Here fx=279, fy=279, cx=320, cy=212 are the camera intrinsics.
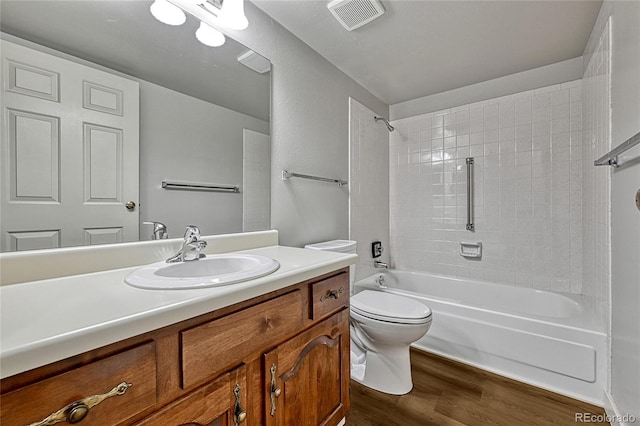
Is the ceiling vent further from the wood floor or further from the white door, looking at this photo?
the wood floor

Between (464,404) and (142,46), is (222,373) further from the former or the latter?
(464,404)

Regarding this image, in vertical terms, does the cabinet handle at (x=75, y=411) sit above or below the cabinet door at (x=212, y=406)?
above

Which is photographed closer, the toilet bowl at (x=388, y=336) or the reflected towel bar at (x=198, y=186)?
the reflected towel bar at (x=198, y=186)

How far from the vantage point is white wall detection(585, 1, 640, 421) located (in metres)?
1.10

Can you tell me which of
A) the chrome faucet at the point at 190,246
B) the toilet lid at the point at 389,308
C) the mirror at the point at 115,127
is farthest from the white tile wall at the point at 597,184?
the chrome faucet at the point at 190,246

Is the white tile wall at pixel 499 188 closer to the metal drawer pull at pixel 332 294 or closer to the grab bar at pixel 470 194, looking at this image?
the grab bar at pixel 470 194

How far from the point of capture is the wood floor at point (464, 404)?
1405mm

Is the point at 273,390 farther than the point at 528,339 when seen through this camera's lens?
No

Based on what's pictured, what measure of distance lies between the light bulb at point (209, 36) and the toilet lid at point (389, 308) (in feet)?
5.33

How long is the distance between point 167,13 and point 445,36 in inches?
63.9

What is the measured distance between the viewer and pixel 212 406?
27.3 inches

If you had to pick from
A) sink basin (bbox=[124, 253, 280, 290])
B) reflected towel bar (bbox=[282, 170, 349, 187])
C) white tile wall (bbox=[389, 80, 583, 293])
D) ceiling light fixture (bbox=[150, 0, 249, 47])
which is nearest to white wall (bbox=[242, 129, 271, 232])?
reflected towel bar (bbox=[282, 170, 349, 187])

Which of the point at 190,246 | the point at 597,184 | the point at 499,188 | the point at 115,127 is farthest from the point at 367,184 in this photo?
the point at 115,127

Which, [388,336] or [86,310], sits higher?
[86,310]
